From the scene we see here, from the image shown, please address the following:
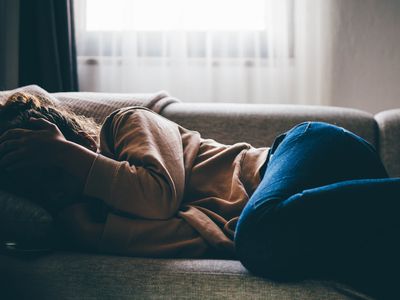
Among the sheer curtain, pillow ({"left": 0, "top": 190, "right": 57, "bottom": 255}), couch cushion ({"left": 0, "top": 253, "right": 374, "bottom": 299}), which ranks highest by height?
the sheer curtain

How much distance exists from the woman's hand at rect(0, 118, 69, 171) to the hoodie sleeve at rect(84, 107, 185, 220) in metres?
0.09

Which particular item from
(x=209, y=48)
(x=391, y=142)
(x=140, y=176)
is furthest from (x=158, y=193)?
(x=209, y=48)

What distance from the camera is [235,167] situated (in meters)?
1.24

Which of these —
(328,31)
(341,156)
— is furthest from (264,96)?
(341,156)

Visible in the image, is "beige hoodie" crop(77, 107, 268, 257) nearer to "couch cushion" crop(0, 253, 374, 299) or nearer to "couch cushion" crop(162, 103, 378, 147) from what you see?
"couch cushion" crop(0, 253, 374, 299)

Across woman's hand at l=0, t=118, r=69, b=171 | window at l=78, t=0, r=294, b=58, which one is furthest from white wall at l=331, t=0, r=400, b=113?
woman's hand at l=0, t=118, r=69, b=171

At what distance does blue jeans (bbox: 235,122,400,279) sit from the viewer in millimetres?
826

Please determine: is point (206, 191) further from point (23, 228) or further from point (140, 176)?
point (23, 228)

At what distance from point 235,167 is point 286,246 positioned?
0.41 m

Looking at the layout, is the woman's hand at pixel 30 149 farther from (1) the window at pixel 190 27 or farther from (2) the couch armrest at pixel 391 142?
(1) the window at pixel 190 27

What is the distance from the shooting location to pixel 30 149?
3.46 feet

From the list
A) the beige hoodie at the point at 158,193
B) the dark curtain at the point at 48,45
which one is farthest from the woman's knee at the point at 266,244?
the dark curtain at the point at 48,45

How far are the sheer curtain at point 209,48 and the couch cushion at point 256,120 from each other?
24.6 inches

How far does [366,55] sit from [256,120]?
0.81 metres
